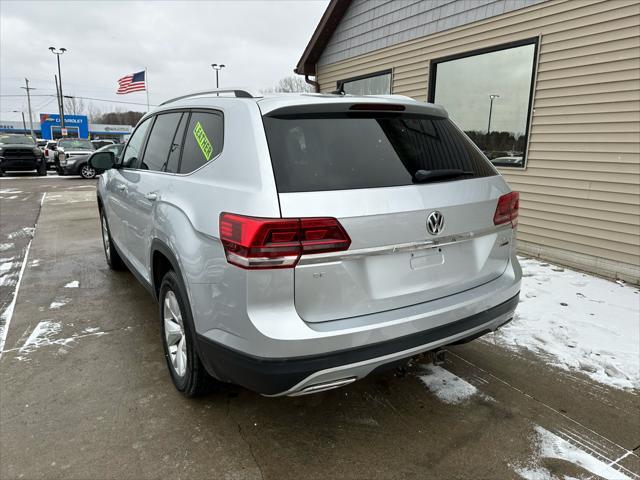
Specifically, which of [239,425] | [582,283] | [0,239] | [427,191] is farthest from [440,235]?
[0,239]

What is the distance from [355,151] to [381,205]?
1.08 ft

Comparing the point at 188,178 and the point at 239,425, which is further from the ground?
the point at 188,178

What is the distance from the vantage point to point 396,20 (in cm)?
822

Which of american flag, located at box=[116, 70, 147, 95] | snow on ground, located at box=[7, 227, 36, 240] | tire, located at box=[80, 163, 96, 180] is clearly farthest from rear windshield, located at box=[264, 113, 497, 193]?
american flag, located at box=[116, 70, 147, 95]

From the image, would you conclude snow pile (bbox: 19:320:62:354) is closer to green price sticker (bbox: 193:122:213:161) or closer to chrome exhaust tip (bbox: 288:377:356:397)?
green price sticker (bbox: 193:122:213:161)

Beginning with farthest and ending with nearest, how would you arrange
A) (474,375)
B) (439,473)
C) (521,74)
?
(521,74) → (474,375) → (439,473)

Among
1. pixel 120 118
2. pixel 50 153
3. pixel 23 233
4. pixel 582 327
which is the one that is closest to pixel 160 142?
pixel 582 327

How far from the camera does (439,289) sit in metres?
2.28

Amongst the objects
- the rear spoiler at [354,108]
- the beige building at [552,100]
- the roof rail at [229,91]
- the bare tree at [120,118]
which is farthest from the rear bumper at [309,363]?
the bare tree at [120,118]

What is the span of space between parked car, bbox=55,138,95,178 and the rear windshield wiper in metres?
18.4

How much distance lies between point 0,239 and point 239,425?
21.5ft

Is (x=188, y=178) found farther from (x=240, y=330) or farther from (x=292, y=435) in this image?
(x=292, y=435)

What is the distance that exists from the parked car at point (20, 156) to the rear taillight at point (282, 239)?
2048 cm

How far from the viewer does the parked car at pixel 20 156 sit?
18.2m
